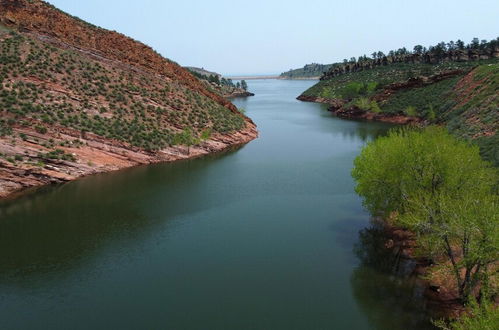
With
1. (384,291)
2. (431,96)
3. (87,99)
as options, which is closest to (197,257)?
(384,291)

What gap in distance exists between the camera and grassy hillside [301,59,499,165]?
60.2 m

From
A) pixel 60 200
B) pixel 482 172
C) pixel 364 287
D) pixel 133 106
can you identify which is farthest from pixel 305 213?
pixel 133 106

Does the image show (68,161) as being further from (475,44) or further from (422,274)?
(475,44)

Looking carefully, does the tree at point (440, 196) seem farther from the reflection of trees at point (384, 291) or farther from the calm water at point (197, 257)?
the calm water at point (197, 257)

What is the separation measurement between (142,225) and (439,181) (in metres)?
25.3

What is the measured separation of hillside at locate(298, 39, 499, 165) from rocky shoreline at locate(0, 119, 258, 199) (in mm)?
44102

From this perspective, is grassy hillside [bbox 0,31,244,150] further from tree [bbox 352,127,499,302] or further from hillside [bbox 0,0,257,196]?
tree [bbox 352,127,499,302]

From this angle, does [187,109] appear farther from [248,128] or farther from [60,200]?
[60,200]

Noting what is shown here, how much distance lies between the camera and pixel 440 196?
24.2 meters

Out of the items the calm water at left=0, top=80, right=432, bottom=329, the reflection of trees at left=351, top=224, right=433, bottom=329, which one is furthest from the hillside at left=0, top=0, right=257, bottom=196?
the reflection of trees at left=351, top=224, right=433, bottom=329

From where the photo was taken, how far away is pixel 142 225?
36.3 m

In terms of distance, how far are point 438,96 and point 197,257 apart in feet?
A: 300

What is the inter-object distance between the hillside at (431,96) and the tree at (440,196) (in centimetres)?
1504

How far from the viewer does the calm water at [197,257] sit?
76.2 feet
